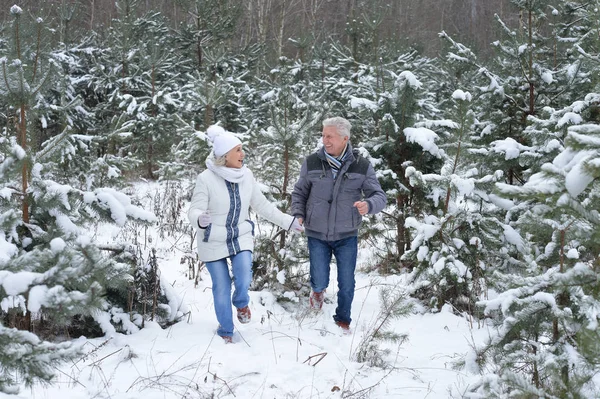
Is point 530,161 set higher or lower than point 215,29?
lower

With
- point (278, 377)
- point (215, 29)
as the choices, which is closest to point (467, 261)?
point (278, 377)

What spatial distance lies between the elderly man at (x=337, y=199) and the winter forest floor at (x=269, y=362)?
456 mm

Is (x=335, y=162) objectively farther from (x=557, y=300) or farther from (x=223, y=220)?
(x=557, y=300)

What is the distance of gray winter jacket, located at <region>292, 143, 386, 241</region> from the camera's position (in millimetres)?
4543

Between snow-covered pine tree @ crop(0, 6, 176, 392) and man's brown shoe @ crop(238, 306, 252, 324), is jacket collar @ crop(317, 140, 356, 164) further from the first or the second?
snow-covered pine tree @ crop(0, 6, 176, 392)

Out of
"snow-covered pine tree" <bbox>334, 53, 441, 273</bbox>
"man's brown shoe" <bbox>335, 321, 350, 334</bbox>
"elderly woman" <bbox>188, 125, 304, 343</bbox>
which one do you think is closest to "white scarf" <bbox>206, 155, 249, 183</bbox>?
"elderly woman" <bbox>188, 125, 304, 343</bbox>

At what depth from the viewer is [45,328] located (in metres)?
4.30

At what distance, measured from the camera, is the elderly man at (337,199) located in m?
4.55

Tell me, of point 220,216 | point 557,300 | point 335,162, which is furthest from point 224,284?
point 557,300

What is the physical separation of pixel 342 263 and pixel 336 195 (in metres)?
0.61

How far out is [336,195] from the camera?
4562 mm

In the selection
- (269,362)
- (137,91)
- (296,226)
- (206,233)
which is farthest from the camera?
(137,91)

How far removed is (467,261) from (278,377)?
2.53m

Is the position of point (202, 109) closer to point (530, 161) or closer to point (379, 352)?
point (530, 161)
